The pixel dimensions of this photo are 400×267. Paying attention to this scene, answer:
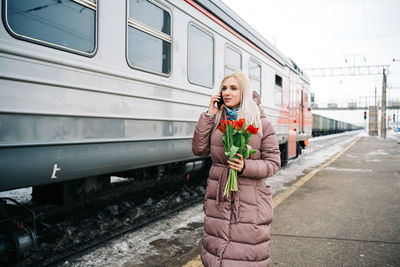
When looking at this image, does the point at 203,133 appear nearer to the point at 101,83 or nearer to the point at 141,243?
the point at 101,83

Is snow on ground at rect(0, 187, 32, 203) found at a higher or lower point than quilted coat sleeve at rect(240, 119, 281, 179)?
lower

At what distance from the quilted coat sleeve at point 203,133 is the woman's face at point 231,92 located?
167 millimetres

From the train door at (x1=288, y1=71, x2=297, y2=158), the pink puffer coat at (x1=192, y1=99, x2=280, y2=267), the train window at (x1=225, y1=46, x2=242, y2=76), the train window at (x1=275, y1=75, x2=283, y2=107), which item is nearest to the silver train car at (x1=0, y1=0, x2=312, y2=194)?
the train window at (x1=225, y1=46, x2=242, y2=76)

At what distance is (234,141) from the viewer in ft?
6.38

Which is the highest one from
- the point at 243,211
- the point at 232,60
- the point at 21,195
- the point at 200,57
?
the point at 232,60

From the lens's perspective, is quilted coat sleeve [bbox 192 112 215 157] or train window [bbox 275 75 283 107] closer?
quilted coat sleeve [bbox 192 112 215 157]

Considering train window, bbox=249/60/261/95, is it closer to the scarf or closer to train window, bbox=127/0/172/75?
train window, bbox=127/0/172/75

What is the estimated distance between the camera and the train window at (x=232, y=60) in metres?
5.41

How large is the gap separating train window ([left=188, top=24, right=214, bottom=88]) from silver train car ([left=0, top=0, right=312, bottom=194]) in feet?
0.04

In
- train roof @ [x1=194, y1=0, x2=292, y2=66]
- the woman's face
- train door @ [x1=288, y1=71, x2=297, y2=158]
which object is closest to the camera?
the woman's face

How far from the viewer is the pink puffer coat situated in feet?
6.30

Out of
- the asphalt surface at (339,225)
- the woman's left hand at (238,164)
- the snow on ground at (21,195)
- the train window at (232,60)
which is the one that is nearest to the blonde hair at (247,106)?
the woman's left hand at (238,164)

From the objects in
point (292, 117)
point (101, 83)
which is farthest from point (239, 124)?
point (292, 117)

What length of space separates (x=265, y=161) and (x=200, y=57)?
9.53 feet
